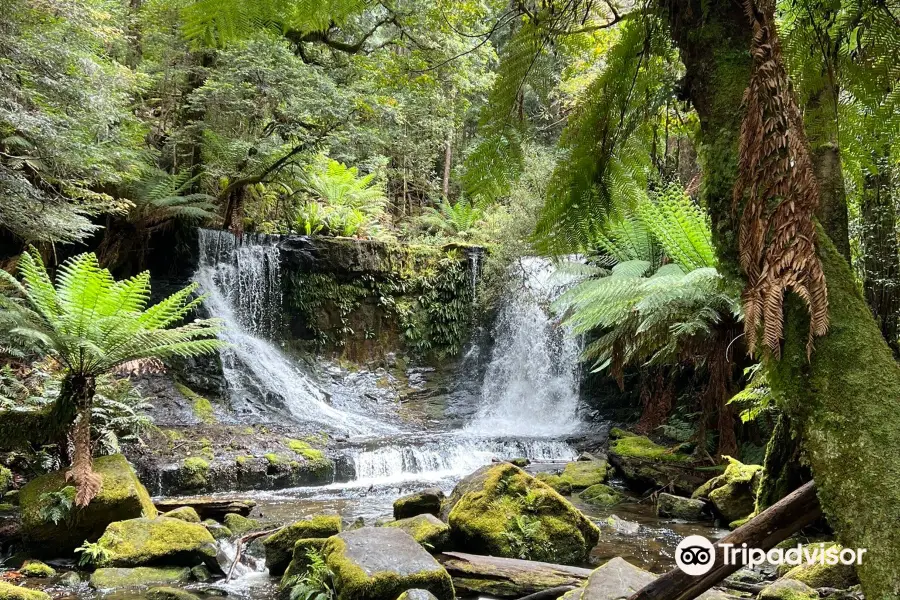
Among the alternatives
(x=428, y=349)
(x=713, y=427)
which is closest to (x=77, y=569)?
(x=713, y=427)

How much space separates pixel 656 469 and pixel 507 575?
3391 mm

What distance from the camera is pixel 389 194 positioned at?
19.0 m

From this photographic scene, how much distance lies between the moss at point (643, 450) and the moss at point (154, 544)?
184 inches

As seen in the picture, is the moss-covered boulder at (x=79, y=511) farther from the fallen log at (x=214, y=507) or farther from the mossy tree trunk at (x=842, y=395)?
the mossy tree trunk at (x=842, y=395)

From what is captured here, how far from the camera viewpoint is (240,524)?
5.10 meters

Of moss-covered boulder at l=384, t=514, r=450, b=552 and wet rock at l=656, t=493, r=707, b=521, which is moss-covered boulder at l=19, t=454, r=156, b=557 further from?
wet rock at l=656, t=493, r=707, b=521

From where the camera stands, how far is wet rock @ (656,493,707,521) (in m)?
5.42

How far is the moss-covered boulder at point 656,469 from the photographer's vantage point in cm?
614

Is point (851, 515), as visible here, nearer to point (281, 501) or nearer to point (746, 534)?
point (746, 534)

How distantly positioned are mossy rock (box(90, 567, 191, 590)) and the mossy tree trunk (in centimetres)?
415

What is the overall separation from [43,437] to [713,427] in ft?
21.5

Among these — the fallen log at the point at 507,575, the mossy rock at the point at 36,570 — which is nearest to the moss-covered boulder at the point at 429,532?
the fallen log at the point at 507,575

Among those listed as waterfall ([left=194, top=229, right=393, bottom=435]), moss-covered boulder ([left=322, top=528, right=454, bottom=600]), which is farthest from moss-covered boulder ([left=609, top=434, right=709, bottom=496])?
waterfall ([left=194, top=229, right=393, bottom=435])

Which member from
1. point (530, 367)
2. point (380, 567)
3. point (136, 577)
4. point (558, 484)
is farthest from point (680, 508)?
point (530, 367)
